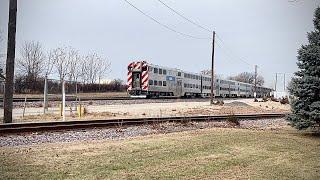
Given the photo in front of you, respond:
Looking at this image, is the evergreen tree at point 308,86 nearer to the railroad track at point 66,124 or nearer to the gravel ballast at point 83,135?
the gravel ballast at point 83,135

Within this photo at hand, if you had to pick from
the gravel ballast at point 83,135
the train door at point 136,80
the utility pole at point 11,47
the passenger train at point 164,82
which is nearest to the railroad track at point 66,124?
the gravel ballast at point 83,135

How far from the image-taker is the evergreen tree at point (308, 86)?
16.2 meters

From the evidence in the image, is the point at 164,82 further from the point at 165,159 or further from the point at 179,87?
the point at 165,159

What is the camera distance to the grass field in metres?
8.52

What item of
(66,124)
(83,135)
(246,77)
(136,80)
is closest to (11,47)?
(66,124)

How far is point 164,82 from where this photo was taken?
4809 cm

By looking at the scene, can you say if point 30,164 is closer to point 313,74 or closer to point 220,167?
point 220,167

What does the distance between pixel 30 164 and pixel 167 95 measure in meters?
41.7

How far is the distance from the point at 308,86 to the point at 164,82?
3222cm

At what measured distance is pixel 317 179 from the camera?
8.83 m

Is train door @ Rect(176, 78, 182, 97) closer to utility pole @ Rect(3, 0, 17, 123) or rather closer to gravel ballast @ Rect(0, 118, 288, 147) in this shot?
gravel ballast @ Rect(0, 118, 288, 147)

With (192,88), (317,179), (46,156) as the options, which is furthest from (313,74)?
(192,88)

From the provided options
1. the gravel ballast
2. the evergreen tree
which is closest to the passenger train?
the gravel ballast

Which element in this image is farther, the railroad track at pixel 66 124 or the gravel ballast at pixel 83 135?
the railroad track at pixel 66 124
